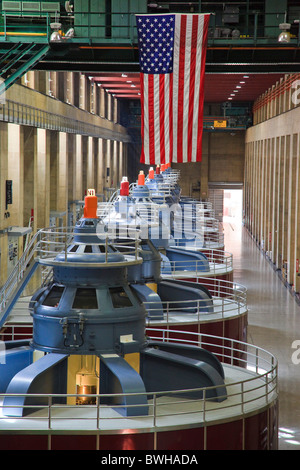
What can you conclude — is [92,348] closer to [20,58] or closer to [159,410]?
[159,410]

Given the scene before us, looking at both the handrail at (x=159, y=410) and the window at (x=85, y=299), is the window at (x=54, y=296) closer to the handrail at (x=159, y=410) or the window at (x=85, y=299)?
the window at (x=85, y=299)

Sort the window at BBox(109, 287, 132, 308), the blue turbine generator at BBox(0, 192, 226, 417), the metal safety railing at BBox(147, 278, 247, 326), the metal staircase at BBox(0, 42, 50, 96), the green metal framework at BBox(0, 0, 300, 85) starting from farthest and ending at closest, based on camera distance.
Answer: the green metal framework at BBox(0, 0, 300, 85) < the metal staircase at BBox(0, 42, 50, 96) < the metal safety railing at BBox(147, 278, 247, 326) < the window at BBox(109, 287, 132, 308) < the blue turbine generator at BBox(0, 192, 226, 417)

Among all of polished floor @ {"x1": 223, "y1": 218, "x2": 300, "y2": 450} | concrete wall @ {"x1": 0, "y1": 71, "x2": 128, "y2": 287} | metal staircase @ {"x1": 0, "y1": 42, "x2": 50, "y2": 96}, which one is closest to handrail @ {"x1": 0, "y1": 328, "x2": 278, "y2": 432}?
polished floor @ {"x1": 223, "y1": 218, "x2": 300, "y2": 450}

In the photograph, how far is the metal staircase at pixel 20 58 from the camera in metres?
22.2

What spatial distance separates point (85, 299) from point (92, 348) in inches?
32.1

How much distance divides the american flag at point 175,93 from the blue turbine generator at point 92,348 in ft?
22.3

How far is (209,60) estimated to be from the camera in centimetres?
2364

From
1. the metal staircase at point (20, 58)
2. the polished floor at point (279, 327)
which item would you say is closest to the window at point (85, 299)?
the polished floor at point (279, 327)

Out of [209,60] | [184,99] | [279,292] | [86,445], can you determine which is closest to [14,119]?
[209,60]

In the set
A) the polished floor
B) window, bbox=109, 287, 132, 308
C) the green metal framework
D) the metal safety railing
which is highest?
the green metal framework

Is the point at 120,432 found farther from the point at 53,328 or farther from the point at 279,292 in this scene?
the point at 279,292

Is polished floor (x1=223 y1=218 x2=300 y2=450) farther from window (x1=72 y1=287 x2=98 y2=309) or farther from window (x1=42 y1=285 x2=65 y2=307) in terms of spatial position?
window (x1=42 y1=285 x2=65 y2=307)

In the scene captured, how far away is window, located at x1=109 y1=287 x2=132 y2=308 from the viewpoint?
13406 millimetres
